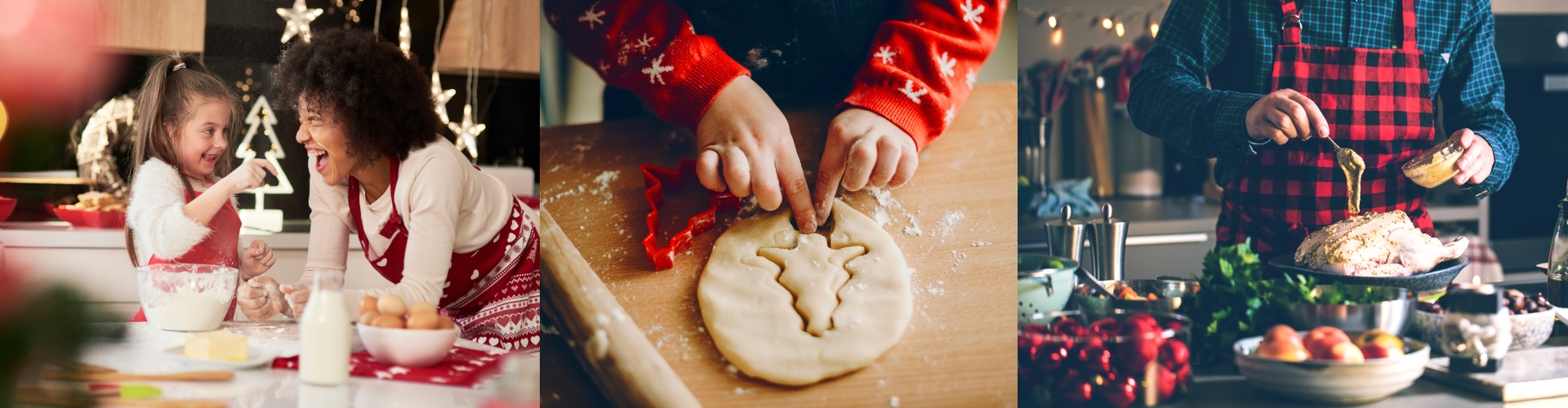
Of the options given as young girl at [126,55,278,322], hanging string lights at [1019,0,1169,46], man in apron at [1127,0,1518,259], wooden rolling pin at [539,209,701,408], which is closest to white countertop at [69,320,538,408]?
wooden rolling pin at [539,209,701,408]

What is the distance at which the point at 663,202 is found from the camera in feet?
3.28

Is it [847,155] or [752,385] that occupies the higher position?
[847,155]

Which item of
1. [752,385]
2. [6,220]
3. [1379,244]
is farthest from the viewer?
[6,220]

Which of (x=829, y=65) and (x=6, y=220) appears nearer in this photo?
(x=829, y=65)

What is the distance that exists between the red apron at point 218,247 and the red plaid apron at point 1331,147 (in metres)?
1.75

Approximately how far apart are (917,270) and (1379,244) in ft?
2.40

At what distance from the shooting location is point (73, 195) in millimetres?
1681

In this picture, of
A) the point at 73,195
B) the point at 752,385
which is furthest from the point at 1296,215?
the point at 73,195

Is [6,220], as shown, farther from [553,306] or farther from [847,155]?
[847,155]

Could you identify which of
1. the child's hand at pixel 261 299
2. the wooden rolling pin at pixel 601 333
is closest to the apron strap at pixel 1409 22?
the wooden rolling pin at pixel 601 333

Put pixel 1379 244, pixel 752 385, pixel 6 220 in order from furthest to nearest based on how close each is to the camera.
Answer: pixel 6 220 → pixel 1379 244 → pixel 752 385

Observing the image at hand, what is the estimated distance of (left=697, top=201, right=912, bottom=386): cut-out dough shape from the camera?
0.95 meters

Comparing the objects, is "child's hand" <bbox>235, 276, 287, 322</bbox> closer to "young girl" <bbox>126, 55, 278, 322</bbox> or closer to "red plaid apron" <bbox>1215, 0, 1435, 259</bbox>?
"young girl" <bbox>126, 55, 278, 322</bbox>

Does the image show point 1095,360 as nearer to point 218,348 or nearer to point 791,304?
point 791,304
